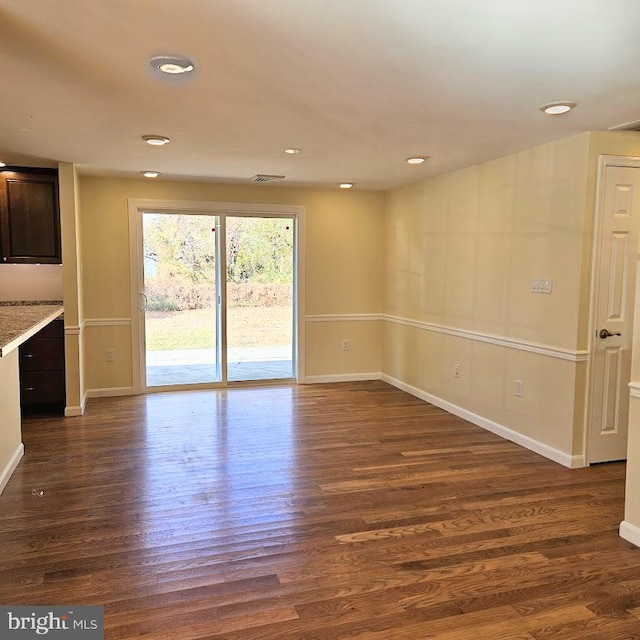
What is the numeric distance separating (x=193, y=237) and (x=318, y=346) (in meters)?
1.95

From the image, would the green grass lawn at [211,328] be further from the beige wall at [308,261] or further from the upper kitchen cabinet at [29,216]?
the upper kitchen cabinet at [29,216]

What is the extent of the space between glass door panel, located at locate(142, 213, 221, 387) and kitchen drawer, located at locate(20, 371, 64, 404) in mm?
1110

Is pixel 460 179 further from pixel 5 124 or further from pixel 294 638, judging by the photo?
pixel 294 638

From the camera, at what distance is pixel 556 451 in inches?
153

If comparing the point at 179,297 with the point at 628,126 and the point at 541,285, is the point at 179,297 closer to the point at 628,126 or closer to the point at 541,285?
the point at 541,285

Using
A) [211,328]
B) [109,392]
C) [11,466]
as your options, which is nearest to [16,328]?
[11,466]

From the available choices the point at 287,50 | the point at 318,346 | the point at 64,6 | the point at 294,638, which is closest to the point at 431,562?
the point at 294,638

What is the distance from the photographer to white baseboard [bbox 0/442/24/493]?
333 centimetres

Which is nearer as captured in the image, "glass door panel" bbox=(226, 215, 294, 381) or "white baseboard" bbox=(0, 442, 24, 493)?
"white baseboard" bbox=(0, 442, 24, 493)

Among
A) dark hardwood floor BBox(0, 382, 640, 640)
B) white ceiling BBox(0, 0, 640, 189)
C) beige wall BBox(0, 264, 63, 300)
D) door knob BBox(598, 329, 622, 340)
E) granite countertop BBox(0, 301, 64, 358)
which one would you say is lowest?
dark hardwood floor BBox(0, 382, 640, 640)

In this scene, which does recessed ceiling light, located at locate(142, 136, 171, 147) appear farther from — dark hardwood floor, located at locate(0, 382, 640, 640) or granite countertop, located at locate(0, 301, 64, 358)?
dark hardwood floor, located at locate(0, 382, 640, 640)

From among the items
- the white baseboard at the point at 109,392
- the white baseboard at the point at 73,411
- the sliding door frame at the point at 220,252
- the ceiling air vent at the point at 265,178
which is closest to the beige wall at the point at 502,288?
the sliding door frame at the point at 220,252

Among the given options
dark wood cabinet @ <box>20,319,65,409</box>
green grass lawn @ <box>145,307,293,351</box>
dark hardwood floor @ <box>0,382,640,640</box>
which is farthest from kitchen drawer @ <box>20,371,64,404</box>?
green grass lawn @ <box>145,307,293,351</box>

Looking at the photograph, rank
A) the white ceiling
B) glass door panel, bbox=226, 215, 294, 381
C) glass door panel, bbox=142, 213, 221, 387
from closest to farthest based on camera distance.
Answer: the white ceiling → glass door panel, bbox=142, 213, 221, 387 → glass door panel, bbox=226, 215, 294, 381
